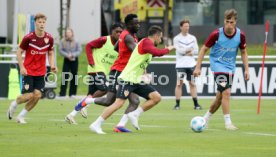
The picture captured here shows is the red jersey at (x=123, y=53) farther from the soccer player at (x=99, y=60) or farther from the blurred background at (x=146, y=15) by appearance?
the blurred background at (x=146, y=15)

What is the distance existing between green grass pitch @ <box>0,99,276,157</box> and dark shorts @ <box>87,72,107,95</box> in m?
0.64

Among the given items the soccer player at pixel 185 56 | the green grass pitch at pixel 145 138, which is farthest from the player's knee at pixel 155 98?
the soccer player at pixel 185 56

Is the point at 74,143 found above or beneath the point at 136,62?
beneath

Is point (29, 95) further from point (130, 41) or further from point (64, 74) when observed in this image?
point (64, 74)

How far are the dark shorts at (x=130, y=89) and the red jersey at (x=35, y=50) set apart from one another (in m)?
3.20

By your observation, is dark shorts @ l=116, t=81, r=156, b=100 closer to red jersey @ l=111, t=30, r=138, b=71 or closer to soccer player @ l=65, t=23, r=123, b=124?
red jersey @ l=111, t=30, r=138, b=71

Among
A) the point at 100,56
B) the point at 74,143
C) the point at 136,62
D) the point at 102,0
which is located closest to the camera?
the point at 74,143

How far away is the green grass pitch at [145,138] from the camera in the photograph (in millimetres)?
14078

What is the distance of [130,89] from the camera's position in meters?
17.0

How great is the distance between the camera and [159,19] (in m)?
49.7

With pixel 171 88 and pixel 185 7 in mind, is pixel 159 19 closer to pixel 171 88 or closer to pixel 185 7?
pixel 185 7

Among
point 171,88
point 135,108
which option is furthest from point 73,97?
point 135,108

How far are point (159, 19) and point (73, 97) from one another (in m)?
20.3

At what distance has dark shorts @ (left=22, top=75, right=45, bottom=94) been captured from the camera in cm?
1973
